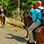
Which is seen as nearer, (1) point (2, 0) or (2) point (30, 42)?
(2) point (30, 42)

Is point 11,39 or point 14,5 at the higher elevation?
point 11,39

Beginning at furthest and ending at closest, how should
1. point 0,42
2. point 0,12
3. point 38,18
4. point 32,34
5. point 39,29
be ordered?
point 0,12
point 0,42
point 32,34
point 38,18
point 39,29

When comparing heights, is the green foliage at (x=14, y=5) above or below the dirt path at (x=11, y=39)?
below

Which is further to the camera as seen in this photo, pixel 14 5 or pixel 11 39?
pixel 14 5

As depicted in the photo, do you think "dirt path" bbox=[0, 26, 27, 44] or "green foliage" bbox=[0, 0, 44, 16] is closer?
"dirt path" bbox=[0, 26, 27, 44]

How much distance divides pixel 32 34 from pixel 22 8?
Result: 72.3 ft

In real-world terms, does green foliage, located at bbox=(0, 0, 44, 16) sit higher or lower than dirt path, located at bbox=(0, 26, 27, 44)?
lower

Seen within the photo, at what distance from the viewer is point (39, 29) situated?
5.16 meters

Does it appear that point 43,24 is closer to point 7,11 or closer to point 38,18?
point 38,18

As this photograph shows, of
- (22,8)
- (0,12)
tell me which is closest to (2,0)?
(22,8)

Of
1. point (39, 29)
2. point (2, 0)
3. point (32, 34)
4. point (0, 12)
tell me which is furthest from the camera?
point (2, 0)

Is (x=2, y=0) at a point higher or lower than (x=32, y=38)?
lower

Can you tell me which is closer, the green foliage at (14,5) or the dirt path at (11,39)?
the dirt path at (11,39)

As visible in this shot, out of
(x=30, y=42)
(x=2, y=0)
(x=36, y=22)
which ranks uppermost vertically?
(x=36, y=22)
